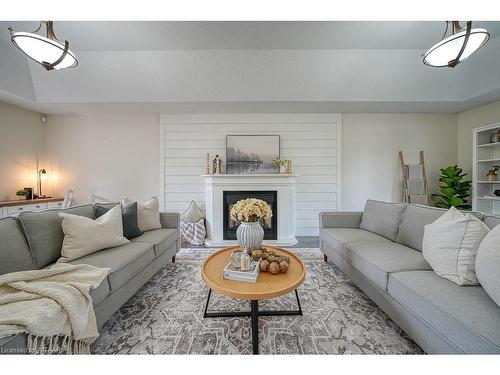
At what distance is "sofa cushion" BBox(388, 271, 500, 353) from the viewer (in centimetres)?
81

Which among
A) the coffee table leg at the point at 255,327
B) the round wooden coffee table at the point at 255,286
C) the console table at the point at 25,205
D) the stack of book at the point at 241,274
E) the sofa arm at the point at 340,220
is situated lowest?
the coffee table leg at the point at 255,327

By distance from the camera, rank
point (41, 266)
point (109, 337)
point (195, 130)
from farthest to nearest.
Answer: point (195, 130) → point (41, 266) → point (109, 337)

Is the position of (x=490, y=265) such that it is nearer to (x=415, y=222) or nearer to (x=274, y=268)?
(x=415, y=222)

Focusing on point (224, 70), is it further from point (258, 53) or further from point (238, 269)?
point (238, 269)

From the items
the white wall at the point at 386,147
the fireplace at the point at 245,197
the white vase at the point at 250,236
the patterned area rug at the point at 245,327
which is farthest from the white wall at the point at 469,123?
the white vase at the point at 250,236

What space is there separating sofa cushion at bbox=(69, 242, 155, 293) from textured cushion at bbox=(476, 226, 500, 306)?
2.20 metres

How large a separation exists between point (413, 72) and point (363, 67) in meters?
0.76

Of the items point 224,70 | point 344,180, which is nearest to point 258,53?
point 224,70

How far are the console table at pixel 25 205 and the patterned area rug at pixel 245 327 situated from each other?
262cm

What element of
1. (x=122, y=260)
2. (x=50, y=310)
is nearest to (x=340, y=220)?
(x=122, y=260)

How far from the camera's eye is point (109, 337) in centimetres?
126

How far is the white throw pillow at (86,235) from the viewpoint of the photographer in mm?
1496

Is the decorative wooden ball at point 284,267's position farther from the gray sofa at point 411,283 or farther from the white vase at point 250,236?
the gray sofa at point 411,283

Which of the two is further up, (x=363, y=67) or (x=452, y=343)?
(x=363, y=67)
